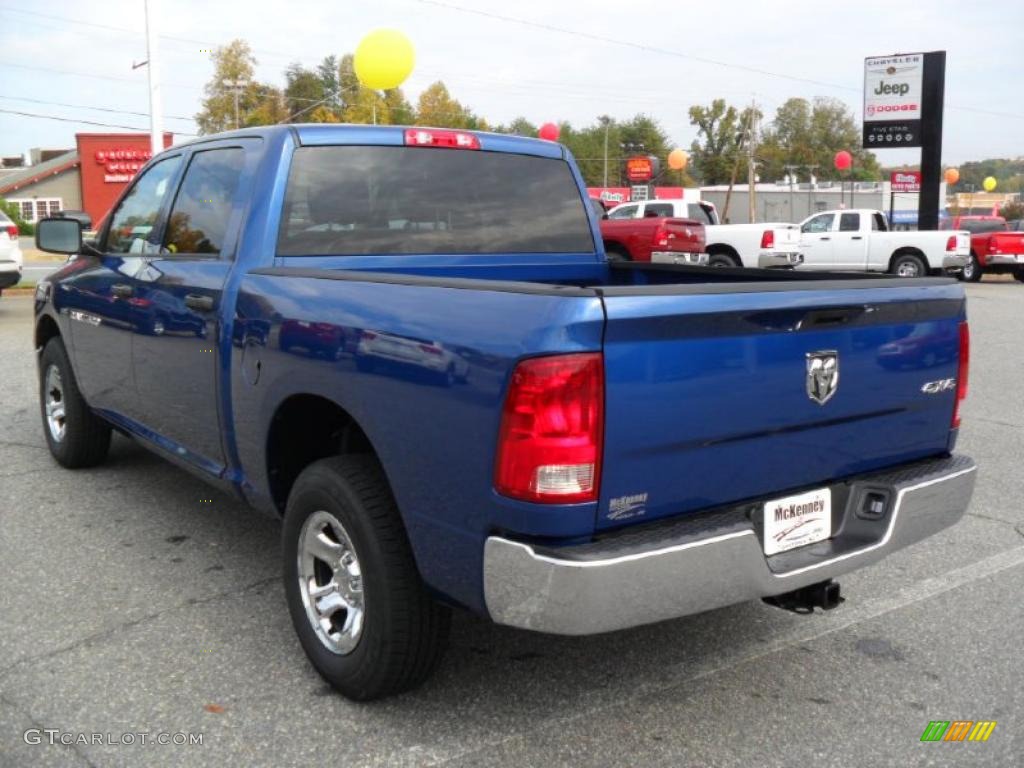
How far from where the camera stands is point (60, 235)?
5277mm

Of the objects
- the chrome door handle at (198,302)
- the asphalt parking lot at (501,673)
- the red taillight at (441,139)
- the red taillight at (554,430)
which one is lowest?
the asphalt parking lot at (501,673)

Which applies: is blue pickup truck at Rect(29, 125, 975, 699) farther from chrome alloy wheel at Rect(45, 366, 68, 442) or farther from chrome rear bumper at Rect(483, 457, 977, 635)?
chrome alloy wheel at Rect(45, 366, 68, 442)

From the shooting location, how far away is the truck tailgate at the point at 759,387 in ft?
8.36

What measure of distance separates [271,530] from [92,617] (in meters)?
1.17

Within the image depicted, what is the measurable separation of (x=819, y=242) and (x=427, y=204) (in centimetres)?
2190

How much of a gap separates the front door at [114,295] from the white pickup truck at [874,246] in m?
20.9

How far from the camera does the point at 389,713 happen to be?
3111 millimetres

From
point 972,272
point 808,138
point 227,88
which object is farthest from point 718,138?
point 972,272

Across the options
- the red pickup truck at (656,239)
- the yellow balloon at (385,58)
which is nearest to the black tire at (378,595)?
the yellow balloon at (385,58)

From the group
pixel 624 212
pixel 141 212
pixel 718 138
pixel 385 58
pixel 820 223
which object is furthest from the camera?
pixel 718 138

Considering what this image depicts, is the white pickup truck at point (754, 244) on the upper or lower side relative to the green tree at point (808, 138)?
lower

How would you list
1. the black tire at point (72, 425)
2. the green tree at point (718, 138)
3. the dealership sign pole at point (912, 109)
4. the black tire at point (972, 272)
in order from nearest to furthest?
the black tire at point (72, 425) < the black tire at point (972, 272) < the dealership sign pole at point (912, 109) < the green tree at point (718, 138)

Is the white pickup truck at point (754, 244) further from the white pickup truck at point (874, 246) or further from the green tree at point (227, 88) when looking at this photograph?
the green tree at point (227, 88)

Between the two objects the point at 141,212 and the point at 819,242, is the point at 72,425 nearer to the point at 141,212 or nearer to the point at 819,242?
the point at 141,212
